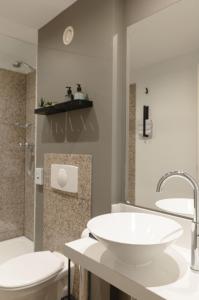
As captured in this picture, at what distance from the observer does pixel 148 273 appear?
38.1 inches

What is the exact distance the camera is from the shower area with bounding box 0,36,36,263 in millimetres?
3141

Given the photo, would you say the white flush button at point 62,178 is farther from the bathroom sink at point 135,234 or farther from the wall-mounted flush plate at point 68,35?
the wall-mounted flush plate at point 68,35

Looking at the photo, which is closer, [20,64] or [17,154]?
[20,64]

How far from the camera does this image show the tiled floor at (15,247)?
2.82m

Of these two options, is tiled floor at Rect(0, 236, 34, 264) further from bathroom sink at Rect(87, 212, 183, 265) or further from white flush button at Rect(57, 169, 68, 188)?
bathroom sink at Rect(87, 212, 183, 265)

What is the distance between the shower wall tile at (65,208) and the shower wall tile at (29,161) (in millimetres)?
1065

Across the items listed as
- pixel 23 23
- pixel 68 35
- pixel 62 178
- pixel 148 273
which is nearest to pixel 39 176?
pixel 62 178

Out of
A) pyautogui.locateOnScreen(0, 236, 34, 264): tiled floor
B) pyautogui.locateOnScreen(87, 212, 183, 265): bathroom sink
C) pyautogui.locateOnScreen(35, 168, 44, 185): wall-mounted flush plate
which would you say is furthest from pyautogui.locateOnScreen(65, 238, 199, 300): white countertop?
pyautogui.locateOnScreen(0, 236, 34, 264): tiled floor

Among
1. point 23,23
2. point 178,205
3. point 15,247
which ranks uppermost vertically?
point 23,23

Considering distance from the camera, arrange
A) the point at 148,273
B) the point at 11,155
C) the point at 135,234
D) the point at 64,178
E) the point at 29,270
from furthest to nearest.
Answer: the point at 11,155
the point at 64,178
the point at 29,270
the point at 135,234
the point at 148,273

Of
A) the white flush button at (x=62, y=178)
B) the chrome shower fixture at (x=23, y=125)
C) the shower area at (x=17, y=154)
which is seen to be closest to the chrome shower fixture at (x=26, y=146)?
the shower area at (x=17, y=154)

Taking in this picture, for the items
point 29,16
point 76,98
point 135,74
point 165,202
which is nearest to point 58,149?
point 76,98

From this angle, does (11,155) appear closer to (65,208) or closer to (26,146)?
(26,146)

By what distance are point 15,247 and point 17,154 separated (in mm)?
1167
